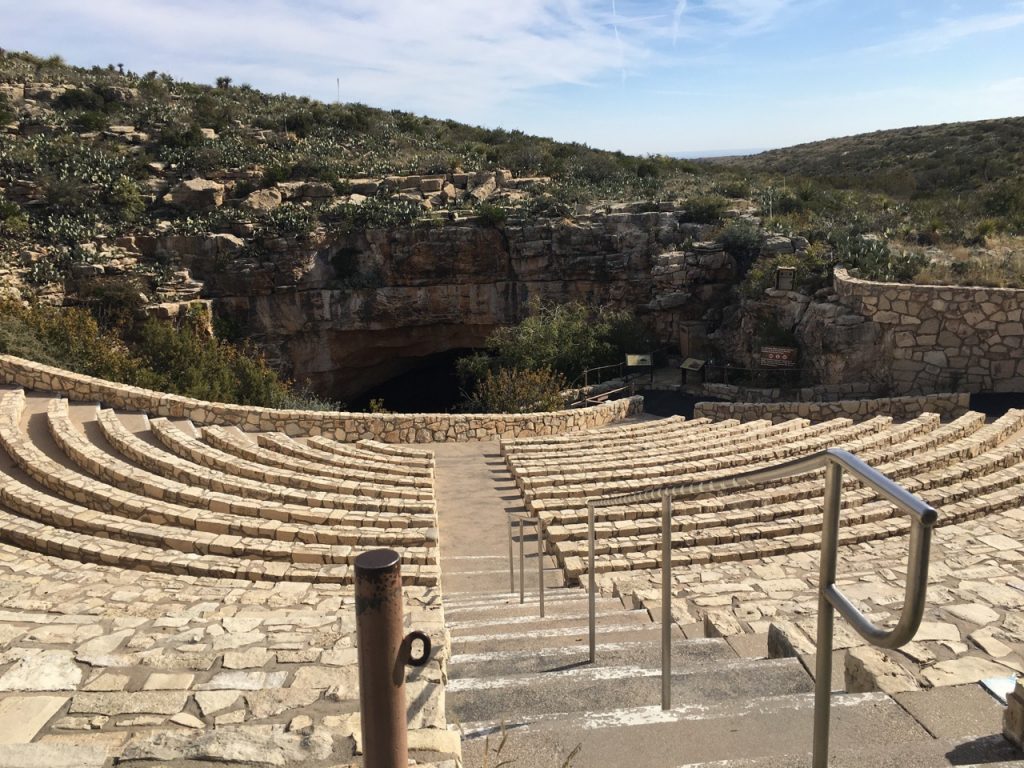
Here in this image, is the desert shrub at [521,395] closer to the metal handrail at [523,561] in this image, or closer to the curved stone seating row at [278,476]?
the curved stone seating row at [278,476]

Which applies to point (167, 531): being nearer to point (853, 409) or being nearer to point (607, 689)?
point (607, 689)

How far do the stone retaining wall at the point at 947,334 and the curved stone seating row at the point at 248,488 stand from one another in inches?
503

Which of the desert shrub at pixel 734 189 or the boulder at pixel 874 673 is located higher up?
the desert shrub at pixel 734 189

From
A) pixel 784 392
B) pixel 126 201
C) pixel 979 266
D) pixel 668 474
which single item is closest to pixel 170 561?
pixel 668 474

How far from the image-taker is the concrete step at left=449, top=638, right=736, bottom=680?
4695mm

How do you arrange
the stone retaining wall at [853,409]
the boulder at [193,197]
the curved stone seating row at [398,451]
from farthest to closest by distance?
the boulder at [193,197]
the stone retaining wall at [853,409]
the curved stone seating row at [398,451]

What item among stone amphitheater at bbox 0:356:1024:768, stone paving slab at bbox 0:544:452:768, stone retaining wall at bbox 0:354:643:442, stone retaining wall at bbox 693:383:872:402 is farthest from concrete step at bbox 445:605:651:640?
stone retaining wall at bbox 693:383:872:402

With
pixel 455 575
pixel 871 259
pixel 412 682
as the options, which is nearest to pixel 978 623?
pixel 412 682

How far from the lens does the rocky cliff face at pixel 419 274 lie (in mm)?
23859

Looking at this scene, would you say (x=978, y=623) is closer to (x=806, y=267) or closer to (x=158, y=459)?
(x=158, y=459)

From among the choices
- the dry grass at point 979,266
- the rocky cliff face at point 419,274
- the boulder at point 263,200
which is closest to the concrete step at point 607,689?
the dry grass at point 979,266

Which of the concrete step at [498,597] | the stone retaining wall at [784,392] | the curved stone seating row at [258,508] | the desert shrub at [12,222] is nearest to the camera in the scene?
the concrete step at [498,597]

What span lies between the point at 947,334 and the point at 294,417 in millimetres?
14461

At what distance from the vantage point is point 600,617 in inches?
244
